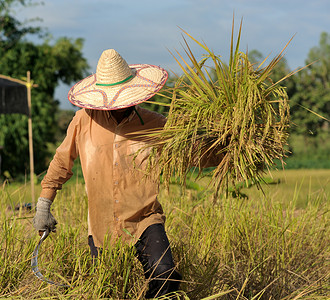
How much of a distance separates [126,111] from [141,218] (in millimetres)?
702

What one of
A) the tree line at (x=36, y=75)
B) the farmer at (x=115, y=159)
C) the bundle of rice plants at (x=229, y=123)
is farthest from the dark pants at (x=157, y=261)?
the tree line at (x=36, y=75)

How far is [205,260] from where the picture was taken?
3428 mm

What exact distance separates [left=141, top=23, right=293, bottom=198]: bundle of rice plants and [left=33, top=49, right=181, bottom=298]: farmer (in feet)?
1.41

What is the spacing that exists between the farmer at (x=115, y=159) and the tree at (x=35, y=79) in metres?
10.1

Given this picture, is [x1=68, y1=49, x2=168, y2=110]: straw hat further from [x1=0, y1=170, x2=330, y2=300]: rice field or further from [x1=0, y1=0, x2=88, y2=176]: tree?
[x1=0, y1=0, x2=88, y2=176]: tree

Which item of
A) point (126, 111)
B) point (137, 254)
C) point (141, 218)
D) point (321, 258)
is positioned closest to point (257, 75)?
point (126, 111)

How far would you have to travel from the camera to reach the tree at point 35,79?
13.3 m

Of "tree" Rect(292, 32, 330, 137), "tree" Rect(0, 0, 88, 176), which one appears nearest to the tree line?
"tree" Rect(0, 0, 88, 176)

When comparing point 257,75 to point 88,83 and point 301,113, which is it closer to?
point 88,83

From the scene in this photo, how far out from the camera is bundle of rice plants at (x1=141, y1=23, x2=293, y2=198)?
7.43 feet

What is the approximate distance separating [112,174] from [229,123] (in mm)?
996

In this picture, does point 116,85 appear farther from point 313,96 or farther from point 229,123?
point 313,96

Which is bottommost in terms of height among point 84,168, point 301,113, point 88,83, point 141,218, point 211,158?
point 301,113

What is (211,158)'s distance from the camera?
100 inches
